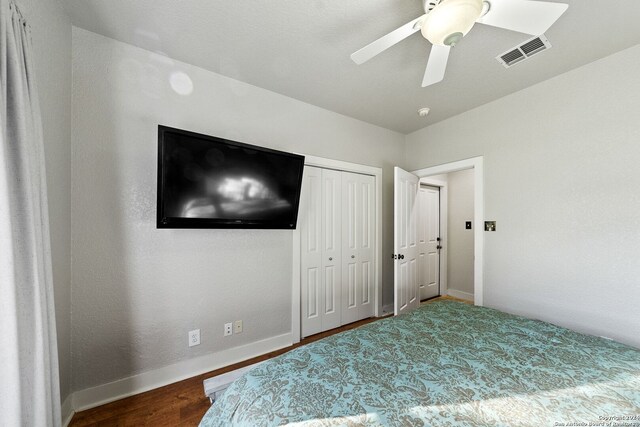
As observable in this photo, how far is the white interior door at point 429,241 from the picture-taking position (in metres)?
4.02

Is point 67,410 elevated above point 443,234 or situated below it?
below

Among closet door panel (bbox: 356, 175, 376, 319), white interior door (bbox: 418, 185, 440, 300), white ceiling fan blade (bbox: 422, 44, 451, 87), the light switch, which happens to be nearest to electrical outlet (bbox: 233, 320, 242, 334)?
closet door panel (bbox: 356, 175, 376, 319)

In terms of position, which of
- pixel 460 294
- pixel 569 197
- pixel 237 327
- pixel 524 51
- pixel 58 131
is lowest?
pixel 460 294

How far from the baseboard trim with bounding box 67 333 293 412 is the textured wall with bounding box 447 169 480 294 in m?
3.22

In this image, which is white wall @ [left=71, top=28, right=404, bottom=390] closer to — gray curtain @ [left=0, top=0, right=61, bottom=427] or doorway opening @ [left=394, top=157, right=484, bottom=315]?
gray curtain @ [left=0, top=0, right=61, bottom=427]

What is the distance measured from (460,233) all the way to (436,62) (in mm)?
3405

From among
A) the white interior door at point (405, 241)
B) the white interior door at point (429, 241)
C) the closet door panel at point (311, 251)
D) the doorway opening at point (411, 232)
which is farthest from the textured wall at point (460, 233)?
the closet door panel at point (311, 251)

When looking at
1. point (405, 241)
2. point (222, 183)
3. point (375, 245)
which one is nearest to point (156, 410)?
point (222, 183)

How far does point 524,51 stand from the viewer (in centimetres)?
184

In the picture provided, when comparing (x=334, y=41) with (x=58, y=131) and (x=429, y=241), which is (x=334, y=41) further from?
(x=429, y=241)

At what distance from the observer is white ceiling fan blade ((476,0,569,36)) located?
3.59 feet

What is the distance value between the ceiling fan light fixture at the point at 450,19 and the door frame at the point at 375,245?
5.24 ft

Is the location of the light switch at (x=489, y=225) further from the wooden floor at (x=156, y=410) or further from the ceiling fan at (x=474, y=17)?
the wooden floor at (x=156, y=410)

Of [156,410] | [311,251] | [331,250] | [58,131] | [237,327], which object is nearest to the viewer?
[58,131]
